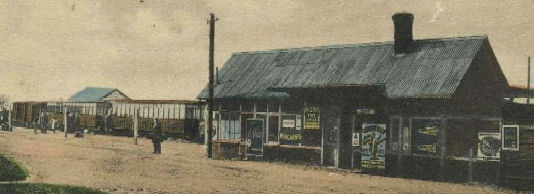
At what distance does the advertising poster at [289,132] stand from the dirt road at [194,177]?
131 centimetres

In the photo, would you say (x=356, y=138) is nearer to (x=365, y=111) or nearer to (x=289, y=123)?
(x=365, y=111)

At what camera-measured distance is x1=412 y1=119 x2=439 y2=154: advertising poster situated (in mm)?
22547

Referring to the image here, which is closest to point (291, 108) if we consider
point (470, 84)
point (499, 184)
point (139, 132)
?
point (470, 84)

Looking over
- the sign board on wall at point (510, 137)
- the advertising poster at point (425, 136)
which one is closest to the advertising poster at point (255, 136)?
the advertising poster at point (425, 136)

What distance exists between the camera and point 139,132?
4616 cm

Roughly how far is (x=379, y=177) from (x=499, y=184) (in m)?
4.41

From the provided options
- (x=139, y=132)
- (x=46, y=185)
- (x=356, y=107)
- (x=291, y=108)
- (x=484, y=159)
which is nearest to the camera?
(x=46, y=185)

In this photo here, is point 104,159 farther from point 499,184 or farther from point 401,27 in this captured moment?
point 499,184

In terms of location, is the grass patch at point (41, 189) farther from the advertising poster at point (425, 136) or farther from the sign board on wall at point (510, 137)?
the advertising poster at point (425, 136)

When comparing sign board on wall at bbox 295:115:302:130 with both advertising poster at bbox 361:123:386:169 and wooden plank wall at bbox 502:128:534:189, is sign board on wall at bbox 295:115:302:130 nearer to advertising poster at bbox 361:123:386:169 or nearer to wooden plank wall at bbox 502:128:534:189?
advertising poster at bbox 361:123:386:169

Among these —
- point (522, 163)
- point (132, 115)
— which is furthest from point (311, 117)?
point (132, 115)

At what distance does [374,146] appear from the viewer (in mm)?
23688

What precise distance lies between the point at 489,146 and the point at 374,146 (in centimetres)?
429

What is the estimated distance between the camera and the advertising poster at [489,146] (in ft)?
67.8
